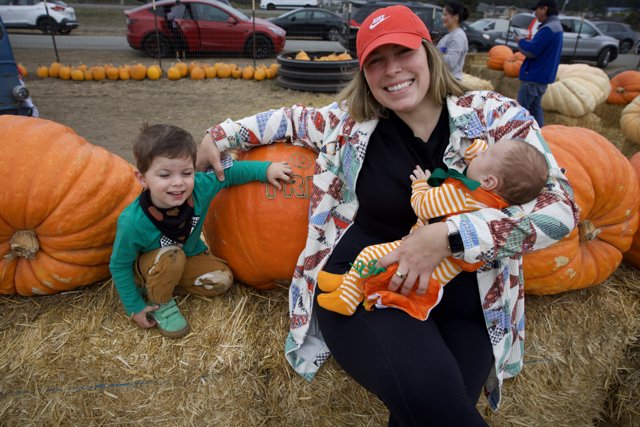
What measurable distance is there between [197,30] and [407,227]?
A: 12.8 m

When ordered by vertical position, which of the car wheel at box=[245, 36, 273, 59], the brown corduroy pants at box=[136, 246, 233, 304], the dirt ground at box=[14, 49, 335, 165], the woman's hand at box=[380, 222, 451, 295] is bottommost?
the dirt ground at box=[14, 49, 335, 165]

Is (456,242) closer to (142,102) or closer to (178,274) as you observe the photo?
(178,274)

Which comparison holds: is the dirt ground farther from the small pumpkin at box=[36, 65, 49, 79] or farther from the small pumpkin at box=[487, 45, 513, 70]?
the small pumpkin at box=[487, 45, 513, 70]

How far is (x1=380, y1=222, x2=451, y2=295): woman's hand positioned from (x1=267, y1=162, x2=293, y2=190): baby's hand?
80cm

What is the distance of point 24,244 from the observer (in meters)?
2.09

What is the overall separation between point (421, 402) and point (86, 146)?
1964 millimetres

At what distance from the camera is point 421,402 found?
144 cm

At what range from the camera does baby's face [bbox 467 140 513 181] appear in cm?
160

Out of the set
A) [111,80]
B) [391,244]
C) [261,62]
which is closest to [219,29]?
[261,62]

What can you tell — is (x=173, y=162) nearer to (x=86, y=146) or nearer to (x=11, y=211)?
(x=86, y=146)

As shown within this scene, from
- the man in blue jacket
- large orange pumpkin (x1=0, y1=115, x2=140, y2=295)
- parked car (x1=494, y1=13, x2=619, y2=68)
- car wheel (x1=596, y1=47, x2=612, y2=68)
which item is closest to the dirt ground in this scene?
large orange pumpkin (x1=0, y1=115, x2=140, y2=295)

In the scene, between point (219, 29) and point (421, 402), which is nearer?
point (421, 402)

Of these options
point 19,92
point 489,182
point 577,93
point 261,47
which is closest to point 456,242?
point 489,182

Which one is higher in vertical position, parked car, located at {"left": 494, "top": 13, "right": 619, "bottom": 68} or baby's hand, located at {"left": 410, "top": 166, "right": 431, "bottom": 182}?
baby's hand, located at {"left": 410, "top": 166, "right": 431, "bottom": 182}
